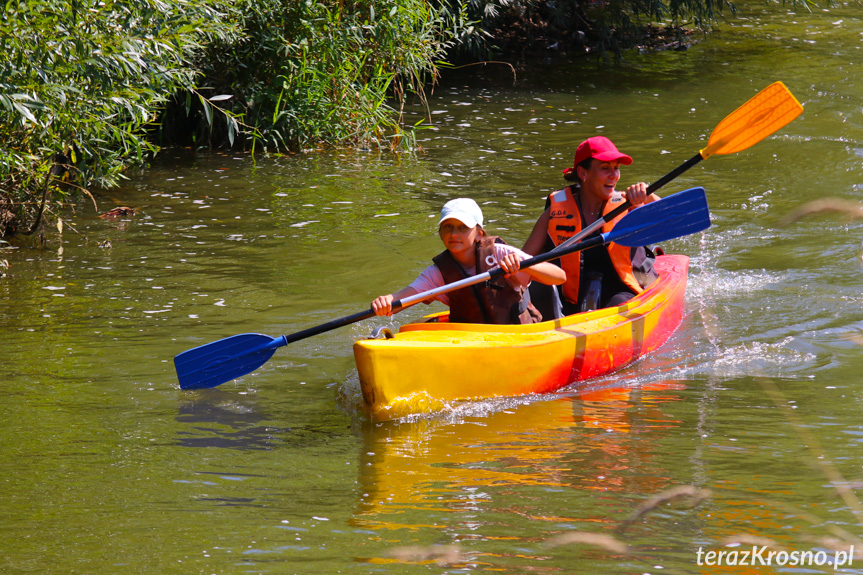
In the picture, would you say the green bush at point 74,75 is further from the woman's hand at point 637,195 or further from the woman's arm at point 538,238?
the woman's hand at point 637,195

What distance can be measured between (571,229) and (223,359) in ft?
6.45

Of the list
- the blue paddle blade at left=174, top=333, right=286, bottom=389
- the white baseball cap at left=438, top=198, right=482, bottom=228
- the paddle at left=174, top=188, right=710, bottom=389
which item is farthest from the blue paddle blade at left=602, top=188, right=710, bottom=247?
the blue paddle blade at left=174, top=333, right=286, bottom=389

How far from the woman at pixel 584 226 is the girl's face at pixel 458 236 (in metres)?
0.84

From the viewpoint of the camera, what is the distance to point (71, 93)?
18.2 ft

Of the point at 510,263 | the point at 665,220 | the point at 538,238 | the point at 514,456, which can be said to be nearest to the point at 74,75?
the point at 538,238

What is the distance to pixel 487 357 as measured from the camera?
160 inches

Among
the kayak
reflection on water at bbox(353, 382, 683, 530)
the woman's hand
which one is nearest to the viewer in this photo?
reflection on water at bbox(353, 382, 683, 530)

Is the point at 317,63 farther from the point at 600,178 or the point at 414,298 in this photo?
the point at 414,298

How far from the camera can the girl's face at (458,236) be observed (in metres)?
4.14

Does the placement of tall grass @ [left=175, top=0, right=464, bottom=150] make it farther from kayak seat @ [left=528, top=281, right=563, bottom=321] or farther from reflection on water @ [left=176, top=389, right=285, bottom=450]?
reflection on water @ [left=176, top=389, right=285, bottom=450]

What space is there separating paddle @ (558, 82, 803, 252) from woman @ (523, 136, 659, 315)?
0.20 m

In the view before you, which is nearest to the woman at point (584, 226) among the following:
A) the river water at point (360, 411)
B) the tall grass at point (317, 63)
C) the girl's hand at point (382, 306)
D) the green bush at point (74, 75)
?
the river water at point (360, 411)

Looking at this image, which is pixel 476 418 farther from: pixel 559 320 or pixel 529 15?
pixel 529 15

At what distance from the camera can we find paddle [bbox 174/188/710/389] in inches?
163
